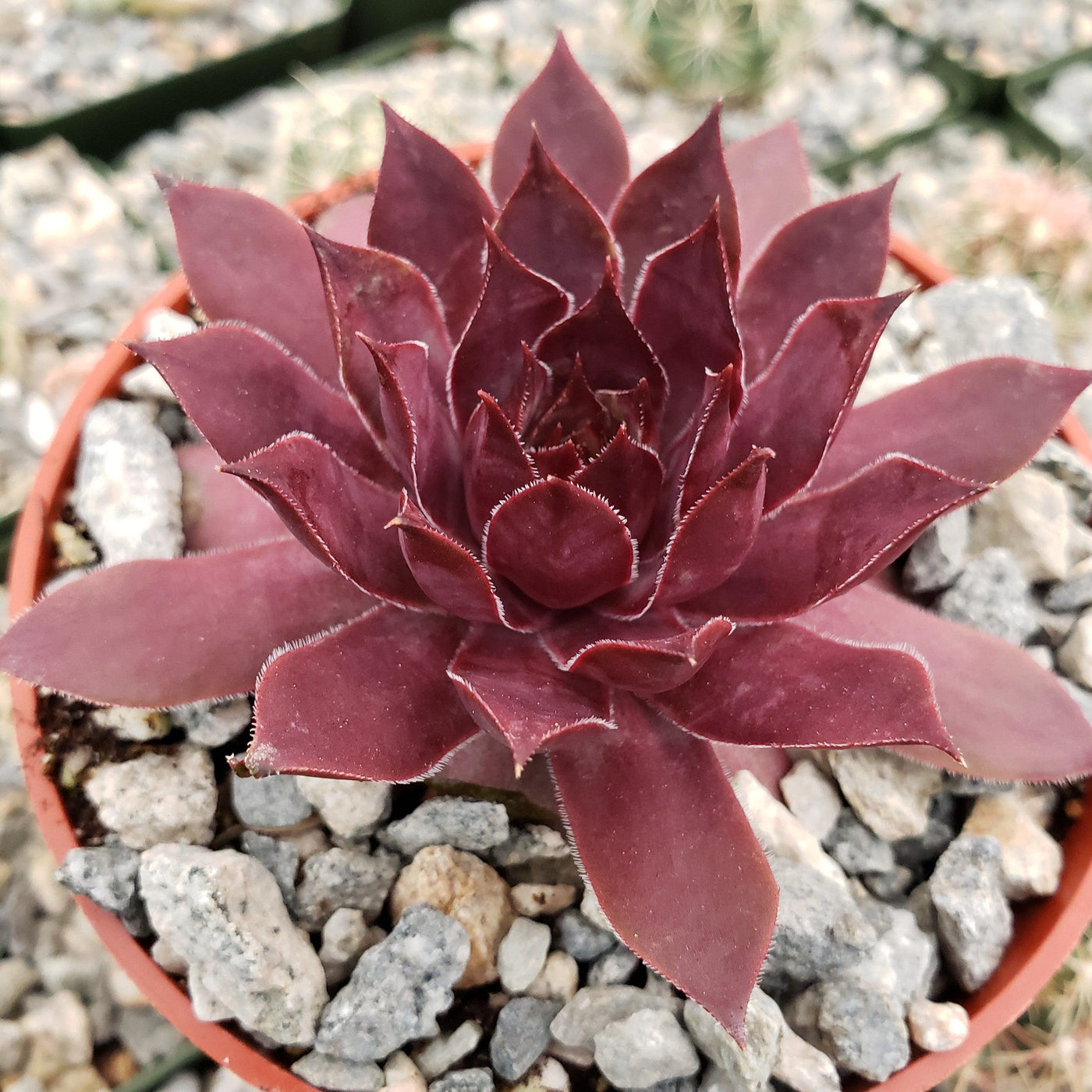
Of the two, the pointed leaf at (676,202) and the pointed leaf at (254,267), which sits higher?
the pointed leaf at (676,202)

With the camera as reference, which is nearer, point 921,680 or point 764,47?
point 921,680

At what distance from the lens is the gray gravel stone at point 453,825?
0.88 meters

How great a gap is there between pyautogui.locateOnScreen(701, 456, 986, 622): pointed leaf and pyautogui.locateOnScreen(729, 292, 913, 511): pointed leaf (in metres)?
0.03

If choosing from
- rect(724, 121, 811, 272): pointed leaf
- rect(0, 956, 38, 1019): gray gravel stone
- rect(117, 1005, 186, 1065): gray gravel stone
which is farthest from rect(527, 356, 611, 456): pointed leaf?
rect(0, 956, 38, 1019): gray gravel stone

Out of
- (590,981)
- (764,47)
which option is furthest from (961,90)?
(590,981)

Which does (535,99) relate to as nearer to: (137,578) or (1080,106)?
(137,578)

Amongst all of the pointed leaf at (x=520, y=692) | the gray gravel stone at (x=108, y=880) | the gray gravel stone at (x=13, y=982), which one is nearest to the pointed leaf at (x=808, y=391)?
the pointed leaf at (x=520, y=692)

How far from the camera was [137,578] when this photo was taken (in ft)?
2.74

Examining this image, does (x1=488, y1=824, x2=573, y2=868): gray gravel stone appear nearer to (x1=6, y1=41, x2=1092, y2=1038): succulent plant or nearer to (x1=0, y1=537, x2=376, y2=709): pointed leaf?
(x1=6, y1=41, x2=1092, y2=1038): succulent plant

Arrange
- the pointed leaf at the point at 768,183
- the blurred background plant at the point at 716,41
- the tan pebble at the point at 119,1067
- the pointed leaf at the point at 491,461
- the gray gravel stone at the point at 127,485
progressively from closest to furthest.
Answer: the pointed leaf at the point at 491,461
the gray gravel stone at the point at 127,485
the pointed leaf at the point at 768,183
the tan pebble at the point at 119,1067
the blurred background plant at the point at 716,41

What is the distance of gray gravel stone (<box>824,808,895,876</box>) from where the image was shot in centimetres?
94

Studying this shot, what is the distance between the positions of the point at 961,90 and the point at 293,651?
226 centimetres

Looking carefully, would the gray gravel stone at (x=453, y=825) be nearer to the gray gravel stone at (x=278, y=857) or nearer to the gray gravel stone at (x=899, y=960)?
the gray gravel stone at (x=278, y=857)

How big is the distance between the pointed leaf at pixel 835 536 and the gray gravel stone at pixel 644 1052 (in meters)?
0.36
